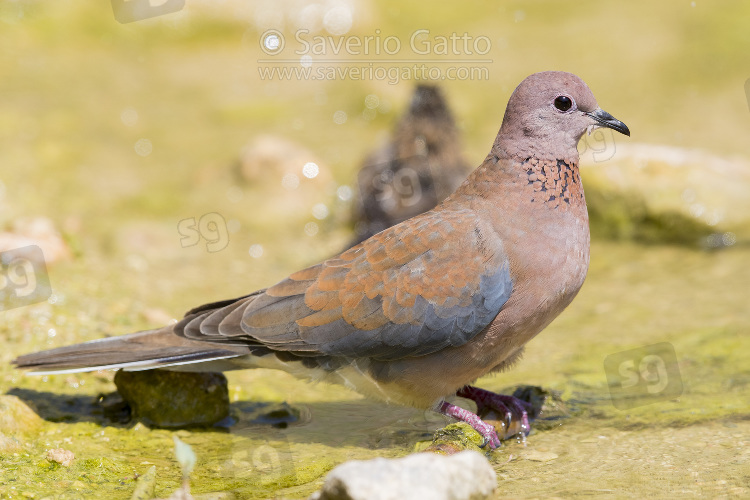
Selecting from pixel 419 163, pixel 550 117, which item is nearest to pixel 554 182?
pixel 550 117

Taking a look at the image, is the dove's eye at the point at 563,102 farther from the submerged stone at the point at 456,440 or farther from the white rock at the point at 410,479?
the white rock at the point at 410,479

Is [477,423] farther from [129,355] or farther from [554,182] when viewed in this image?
[129,355]

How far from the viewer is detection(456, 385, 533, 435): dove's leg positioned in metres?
4.30

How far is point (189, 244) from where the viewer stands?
23.9ft

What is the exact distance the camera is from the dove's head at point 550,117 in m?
4.26

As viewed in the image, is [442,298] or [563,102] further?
[563,102]

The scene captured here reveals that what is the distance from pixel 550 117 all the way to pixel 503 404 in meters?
1.45

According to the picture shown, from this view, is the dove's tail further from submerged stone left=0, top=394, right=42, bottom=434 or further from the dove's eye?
the dove's eye

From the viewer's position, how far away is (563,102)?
4281 mm

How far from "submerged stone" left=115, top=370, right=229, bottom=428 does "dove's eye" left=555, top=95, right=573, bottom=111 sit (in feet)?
7.44

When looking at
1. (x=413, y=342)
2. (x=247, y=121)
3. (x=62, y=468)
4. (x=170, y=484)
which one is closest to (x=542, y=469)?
(x=413, y=342)

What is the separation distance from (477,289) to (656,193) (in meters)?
3.91

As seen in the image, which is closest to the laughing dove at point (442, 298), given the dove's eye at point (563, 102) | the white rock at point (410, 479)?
the dove's eye at point (563, 102)

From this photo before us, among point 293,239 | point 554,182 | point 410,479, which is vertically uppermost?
point 293,239
